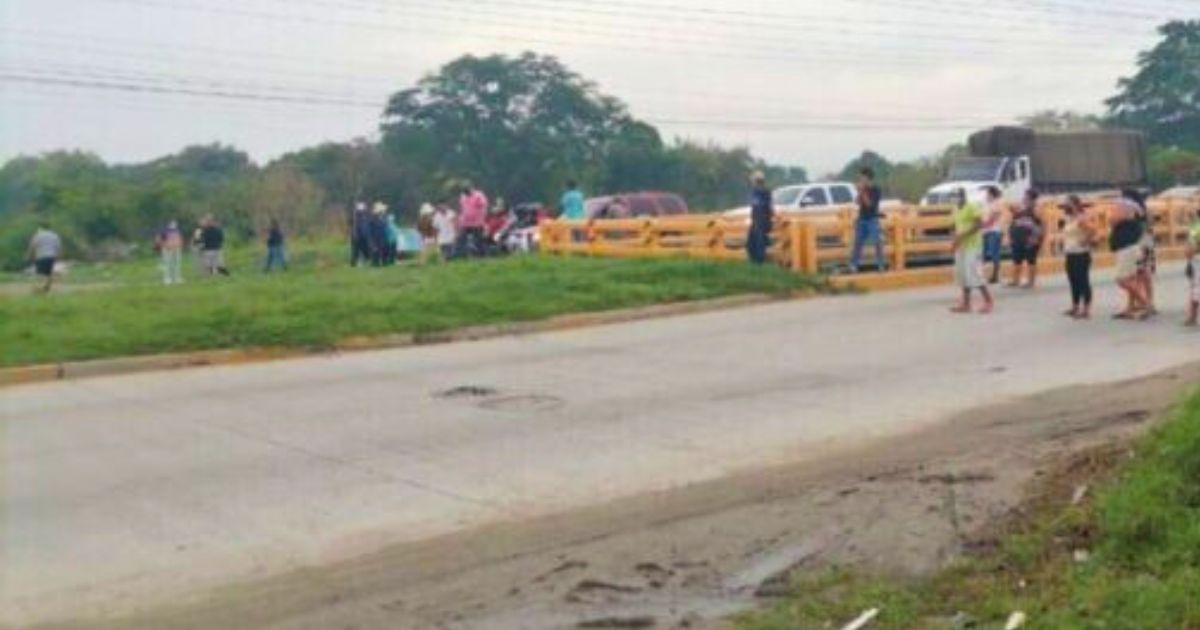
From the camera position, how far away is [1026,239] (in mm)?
22547

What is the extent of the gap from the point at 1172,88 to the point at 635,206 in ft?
190

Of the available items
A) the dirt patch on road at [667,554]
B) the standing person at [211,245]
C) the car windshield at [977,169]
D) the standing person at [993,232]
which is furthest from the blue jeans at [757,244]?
the car windshield at [977,169]

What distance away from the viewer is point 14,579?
7.74 metres

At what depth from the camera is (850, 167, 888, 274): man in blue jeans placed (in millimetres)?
23328

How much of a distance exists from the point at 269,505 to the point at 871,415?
16.4 ft

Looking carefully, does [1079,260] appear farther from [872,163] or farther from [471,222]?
[872,163]

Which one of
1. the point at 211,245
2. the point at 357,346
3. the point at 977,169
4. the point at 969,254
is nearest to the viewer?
the point at 357,346

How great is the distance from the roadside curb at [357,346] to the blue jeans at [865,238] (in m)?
2.29

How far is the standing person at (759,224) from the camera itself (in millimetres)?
23672

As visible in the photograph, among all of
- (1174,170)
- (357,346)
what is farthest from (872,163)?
(357,346)

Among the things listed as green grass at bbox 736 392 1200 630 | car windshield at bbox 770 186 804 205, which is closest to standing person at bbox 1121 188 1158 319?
green grass at bbox 736 392 1200 630

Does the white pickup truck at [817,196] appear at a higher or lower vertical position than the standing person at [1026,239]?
higher

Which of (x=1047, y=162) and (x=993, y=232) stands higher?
(x=1047, y=162)

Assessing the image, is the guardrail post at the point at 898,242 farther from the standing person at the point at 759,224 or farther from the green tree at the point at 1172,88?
the green tree at the point at 1172,88
